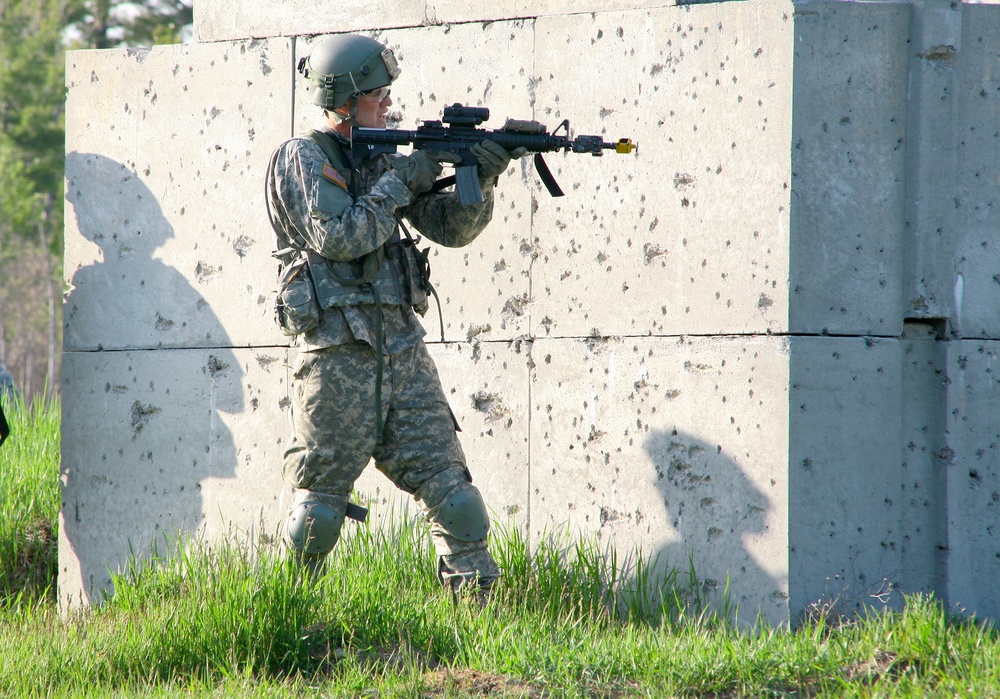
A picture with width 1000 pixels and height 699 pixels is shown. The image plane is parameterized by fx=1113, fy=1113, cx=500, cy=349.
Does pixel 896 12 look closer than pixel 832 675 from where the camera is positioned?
No

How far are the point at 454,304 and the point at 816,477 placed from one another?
58.2 inches

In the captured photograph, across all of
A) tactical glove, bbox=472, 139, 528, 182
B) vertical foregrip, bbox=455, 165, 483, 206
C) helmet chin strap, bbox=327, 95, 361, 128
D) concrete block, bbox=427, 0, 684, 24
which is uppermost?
concrete block, bbox=427, 0, 684, 24

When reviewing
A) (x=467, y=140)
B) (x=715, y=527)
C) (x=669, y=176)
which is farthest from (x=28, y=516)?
(x=669, y=176)

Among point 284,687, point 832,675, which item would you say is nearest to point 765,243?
point 832,675

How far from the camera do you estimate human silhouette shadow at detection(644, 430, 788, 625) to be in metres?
3.67

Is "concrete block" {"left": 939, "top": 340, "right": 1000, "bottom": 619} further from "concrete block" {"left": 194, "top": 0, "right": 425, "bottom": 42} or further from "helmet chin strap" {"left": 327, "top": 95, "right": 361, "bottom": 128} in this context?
"concrete block" {"left": 194, "top": 0, "right": 425, "bottom": 42}

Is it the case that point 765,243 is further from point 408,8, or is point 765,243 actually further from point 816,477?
point 408,8

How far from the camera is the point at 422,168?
3.66m

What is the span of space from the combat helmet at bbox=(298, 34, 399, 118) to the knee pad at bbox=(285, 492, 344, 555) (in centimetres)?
131

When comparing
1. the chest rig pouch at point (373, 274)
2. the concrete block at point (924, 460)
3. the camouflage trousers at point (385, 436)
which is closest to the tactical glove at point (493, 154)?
the chest rig pouch at point (373, 274)

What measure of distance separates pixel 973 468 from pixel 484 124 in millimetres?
2131

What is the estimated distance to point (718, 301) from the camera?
3.79 meters

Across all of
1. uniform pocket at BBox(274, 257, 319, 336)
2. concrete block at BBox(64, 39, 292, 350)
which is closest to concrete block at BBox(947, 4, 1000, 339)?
uniform pocket at BBox(274, 257, 319, 336)

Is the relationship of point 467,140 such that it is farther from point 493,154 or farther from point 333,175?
point 333,175
